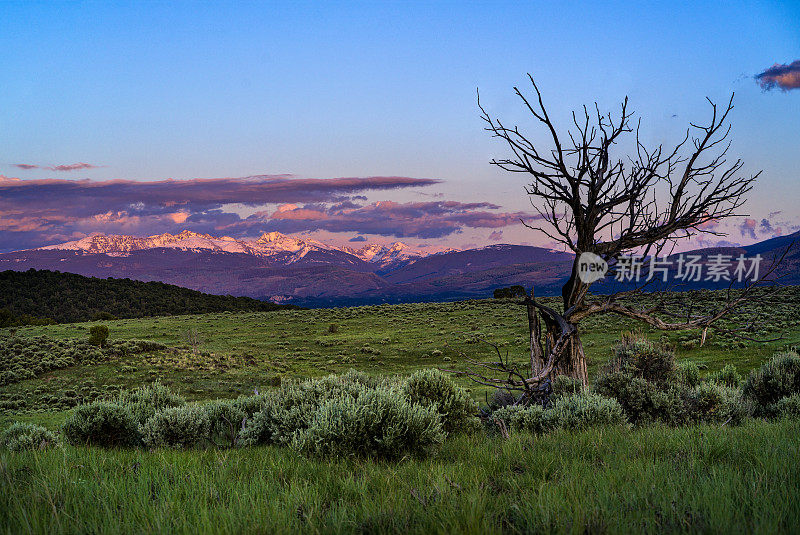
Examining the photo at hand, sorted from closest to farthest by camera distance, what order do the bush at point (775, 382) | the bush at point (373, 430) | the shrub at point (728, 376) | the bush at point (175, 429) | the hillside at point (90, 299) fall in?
the bush at point (373, 430)
the bush at point (175, 429)
the bush at point (775, 382)
the shrub at point (728, 376)
the hillside at point (90, 299)

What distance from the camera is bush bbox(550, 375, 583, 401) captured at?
933 cm

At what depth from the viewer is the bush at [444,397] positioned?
8.26m

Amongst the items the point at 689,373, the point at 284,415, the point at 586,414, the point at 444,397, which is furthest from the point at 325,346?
the point at 586,414

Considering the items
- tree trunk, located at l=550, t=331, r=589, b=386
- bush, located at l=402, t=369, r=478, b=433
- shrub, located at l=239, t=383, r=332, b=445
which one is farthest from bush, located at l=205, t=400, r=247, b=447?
tree trunk, located at l=550, t=331, r=589, b=386

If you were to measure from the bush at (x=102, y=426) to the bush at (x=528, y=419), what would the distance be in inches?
260

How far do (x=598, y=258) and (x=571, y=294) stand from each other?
0.95 meters

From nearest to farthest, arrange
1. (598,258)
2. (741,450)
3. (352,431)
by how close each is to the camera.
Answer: (741,450) < (352,431) < (598,258)

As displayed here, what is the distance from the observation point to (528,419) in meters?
8.04

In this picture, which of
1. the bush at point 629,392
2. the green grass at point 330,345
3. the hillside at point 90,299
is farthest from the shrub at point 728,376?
the hillside at point 90,299

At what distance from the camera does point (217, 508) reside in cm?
306

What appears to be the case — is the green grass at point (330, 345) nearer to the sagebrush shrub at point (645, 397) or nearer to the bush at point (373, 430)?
the sagebrush shrub at point (645, 397)

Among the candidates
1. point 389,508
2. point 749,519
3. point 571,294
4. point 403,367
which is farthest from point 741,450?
point 403,367

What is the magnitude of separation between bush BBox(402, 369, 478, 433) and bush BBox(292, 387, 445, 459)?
2.42 meters

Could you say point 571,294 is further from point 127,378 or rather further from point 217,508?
point 127,378
